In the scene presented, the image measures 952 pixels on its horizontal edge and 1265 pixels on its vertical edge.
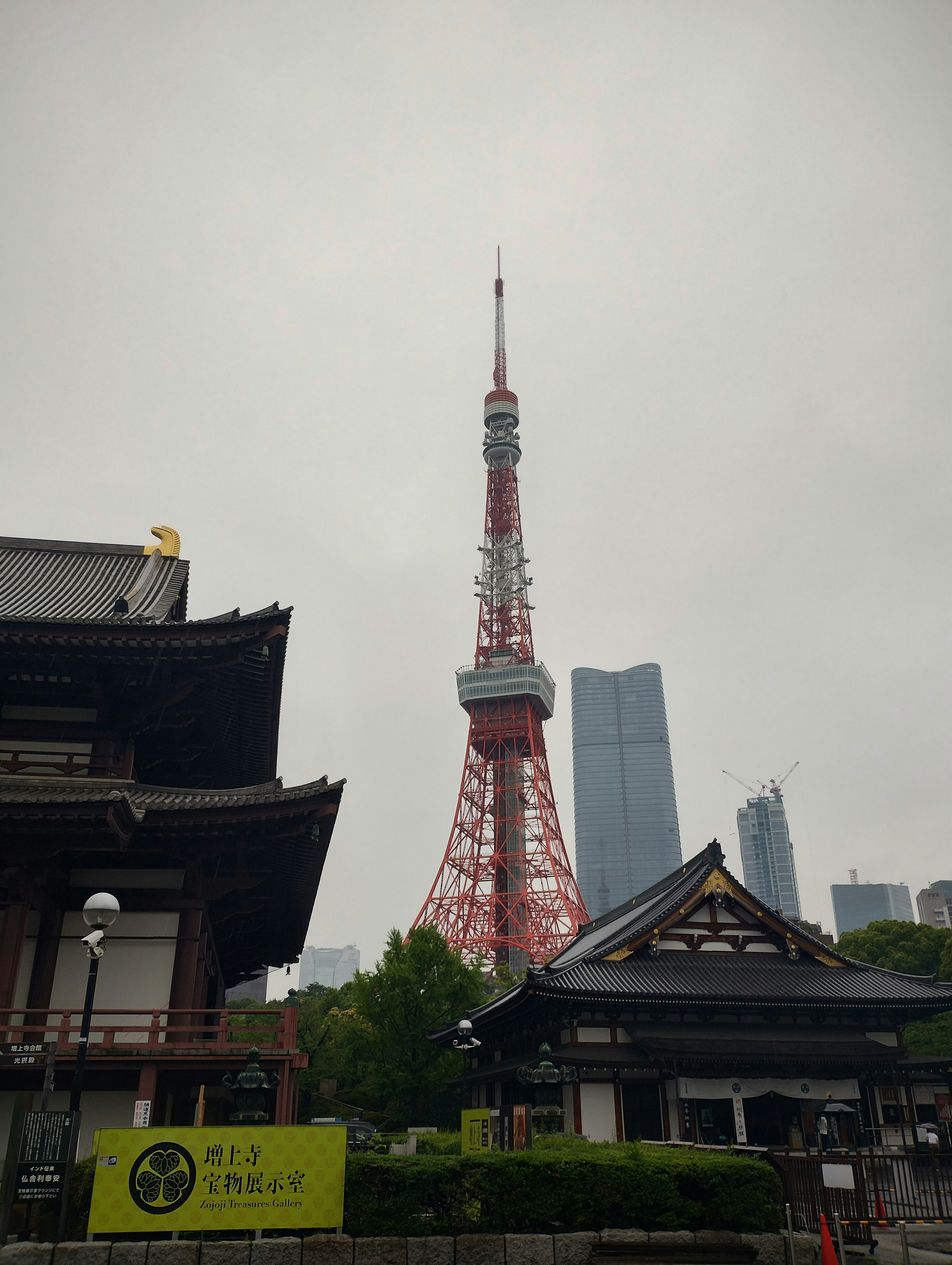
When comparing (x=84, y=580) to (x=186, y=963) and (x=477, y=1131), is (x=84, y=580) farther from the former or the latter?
(x=477, y=1131)

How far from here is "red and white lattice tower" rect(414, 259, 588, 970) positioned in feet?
232

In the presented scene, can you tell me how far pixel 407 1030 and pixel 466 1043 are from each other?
13549 mm

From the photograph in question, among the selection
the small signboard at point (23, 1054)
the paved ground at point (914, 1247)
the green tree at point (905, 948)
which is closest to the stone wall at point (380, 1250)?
the paved ground at point (914, 1247)

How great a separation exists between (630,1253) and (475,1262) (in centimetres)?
194

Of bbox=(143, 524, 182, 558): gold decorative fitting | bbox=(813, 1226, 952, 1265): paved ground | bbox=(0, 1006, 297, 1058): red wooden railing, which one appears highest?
bbox=(143, 524, 182, 558): gold decorative fitting

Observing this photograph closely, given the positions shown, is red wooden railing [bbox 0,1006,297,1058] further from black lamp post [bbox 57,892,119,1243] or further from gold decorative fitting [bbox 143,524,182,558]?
gold decorative fitting [bbox 143,524,182,558]

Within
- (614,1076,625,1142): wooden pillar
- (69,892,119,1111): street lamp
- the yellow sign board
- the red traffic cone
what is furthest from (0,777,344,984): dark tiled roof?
(614,1076,625,1142): wooden pillar

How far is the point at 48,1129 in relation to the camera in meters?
9.98

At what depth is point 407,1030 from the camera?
118 feet

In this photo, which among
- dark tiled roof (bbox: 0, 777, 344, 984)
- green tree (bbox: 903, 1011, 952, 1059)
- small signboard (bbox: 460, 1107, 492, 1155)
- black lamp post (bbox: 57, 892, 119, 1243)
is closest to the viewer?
black lamp post (bbox: 57, 892, 119, 1243)

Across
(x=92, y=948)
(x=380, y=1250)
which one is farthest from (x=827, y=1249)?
(x=92, y=948)

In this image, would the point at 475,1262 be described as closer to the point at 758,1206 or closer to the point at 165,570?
the point at 758,1206

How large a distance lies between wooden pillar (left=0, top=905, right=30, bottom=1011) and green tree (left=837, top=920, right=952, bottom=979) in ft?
175

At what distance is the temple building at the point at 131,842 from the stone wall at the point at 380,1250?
4005 millimetres
